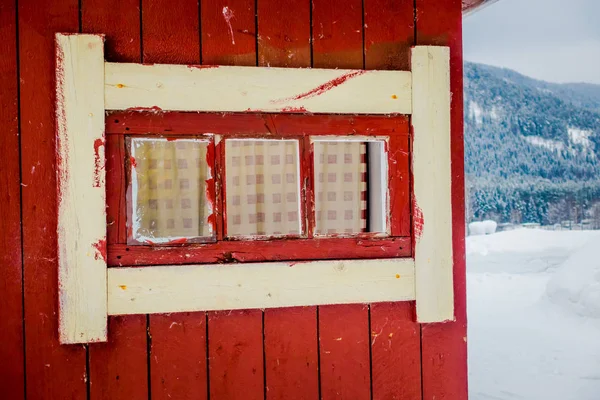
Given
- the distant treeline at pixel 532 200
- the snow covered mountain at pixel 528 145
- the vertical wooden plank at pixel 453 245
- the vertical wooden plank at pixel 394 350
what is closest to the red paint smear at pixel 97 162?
the vertical wooden plank at pixel 394 350

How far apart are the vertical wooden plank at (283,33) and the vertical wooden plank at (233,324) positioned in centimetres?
3

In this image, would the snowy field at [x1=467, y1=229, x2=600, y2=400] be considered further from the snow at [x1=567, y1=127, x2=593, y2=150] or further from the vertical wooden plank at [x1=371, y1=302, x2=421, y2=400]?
the snow at [x1=567, y1=127, x2=593, y2=150]

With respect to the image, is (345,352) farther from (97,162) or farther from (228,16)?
(228,16)

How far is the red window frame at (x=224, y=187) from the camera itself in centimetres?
172

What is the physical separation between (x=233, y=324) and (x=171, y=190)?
509 millimetres

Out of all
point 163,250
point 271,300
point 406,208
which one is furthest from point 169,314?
point 406,208

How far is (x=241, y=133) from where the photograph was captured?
5.81 ft

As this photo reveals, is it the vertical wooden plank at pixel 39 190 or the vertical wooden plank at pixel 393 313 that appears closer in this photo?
the vertical wooden plank at pixel 39 190

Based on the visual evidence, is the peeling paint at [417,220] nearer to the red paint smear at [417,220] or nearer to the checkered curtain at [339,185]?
the red paint smear at [417,220]

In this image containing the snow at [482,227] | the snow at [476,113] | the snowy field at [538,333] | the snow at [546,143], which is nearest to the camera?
the snowy field at [538,333]

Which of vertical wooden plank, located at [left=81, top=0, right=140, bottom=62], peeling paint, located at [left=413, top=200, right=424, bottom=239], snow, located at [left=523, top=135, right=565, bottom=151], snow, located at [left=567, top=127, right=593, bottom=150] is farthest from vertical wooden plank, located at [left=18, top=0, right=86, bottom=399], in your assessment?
snow, located at [left=567, top=127, right=593, bottom=150]

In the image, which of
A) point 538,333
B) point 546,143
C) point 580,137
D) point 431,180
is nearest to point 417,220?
point 431,180

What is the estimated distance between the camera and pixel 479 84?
2014cm

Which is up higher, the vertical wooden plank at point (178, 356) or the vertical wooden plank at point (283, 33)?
the vertical wooden plank at point (283, 33)
